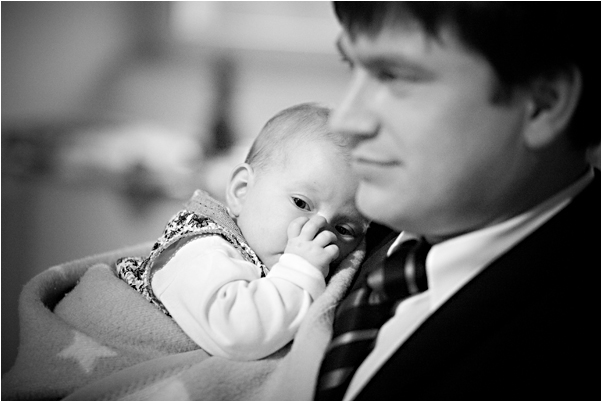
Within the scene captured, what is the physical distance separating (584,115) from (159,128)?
99 cm

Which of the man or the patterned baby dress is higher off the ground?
the man

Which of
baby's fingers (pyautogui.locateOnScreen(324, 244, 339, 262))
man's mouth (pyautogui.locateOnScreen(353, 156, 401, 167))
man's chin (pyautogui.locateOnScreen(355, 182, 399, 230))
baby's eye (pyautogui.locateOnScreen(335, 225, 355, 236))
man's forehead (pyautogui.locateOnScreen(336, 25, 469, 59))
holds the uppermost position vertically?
man's forehead (pyautogui.locateOnScreen(336, 25, 469, 59))

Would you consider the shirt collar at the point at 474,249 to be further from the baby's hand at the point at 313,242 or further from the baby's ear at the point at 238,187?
the baby's ear at the point at 238,187

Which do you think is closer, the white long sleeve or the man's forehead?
the man's forehead

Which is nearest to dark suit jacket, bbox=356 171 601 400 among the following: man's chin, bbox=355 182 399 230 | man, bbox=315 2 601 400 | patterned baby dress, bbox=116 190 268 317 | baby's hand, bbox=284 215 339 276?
man, bbox=315 2 601 400

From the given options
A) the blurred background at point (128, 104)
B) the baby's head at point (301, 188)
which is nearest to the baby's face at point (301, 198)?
the baby's head at point (301, 188)

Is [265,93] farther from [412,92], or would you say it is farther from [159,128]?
[412,92]

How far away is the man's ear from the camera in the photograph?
0.57m

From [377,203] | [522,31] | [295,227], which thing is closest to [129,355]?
[295,227]

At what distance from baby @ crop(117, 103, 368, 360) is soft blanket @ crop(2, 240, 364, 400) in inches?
1.1

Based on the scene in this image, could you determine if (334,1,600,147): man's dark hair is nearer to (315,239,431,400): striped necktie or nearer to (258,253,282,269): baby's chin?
(315,239,431,400): striped necktie

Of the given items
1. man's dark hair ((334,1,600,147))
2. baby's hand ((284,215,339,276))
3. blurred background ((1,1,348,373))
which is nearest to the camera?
man's dark hair ((334,1,600,147))

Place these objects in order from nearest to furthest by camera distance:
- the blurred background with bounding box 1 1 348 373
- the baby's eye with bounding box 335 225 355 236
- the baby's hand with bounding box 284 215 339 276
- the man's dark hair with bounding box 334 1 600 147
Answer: the man's dark hair with bounding box 334 1 600 147
the baby's hand with bounding box 284 215 339 276
the baby's eye with bounding box 335 225 355 236
the blurred background with bounding box 1 1 348 373

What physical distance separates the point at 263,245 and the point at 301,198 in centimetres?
9
